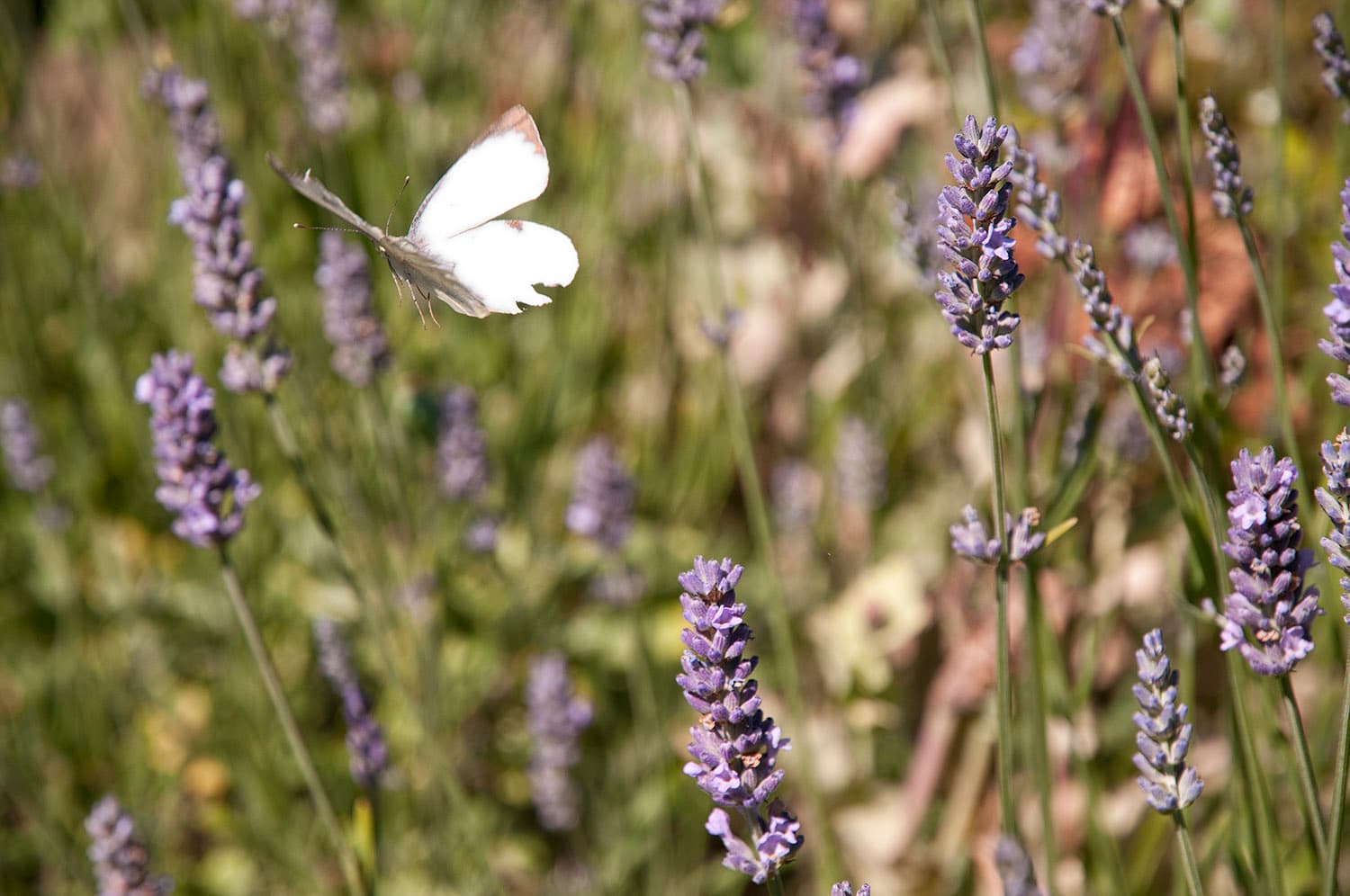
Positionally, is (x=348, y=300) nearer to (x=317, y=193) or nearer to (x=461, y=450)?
(x=461, y=450)

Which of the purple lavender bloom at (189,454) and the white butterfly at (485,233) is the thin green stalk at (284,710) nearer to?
the purple lavender bloom at (189,454)

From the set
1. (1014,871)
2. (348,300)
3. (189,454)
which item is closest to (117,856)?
(189,454)

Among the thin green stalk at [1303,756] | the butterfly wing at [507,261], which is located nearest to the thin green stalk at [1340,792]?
the thin green stalk at [1303,756]

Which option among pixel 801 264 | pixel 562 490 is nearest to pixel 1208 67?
pixel 801 264

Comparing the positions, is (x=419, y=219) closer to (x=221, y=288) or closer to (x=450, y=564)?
(x=221, y=288)

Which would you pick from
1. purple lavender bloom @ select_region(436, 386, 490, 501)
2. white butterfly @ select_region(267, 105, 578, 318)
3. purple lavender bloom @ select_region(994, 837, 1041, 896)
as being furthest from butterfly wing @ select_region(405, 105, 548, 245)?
purple lavender bloom @ select_region(436, 386, 490, 501)
